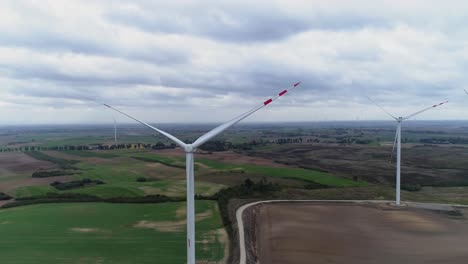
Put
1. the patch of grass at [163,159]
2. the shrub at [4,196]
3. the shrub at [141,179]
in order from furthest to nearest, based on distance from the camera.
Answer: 1. the patch of grass at [163,159]
2. the shrub at [141,179]
3. the shrub at [4,196]

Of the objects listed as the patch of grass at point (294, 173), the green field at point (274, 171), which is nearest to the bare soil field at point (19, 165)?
the green field at point (274, 171)

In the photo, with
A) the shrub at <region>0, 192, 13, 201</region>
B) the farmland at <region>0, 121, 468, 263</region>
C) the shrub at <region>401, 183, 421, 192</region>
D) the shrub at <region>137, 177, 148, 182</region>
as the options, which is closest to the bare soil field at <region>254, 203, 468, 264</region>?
the farmland at <region>0, 121, 468, 263</region>

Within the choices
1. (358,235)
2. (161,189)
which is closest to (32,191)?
(161,189)

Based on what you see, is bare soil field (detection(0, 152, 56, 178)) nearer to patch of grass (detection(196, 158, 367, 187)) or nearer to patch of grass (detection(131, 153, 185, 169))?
patch of grass (detection(131, 153, 185, 169))

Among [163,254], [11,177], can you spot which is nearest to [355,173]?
[163,254]

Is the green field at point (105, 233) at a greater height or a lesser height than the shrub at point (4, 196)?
lesser

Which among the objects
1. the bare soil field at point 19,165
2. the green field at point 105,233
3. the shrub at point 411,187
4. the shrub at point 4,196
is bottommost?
the shrub at point 411,187

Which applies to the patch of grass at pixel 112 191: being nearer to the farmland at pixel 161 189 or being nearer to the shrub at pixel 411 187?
the farmland at pixel 161 189
